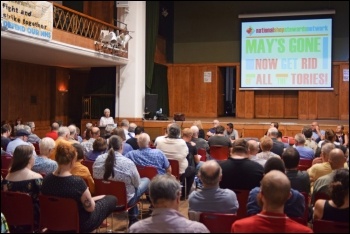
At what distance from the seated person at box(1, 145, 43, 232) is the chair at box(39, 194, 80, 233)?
304 millimetres

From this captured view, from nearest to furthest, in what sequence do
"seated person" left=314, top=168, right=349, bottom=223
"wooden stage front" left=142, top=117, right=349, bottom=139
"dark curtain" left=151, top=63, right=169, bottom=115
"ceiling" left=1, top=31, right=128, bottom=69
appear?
"seated person" left=314, top=168, right=349, bottom=223, "ceiling" left=1, top=31, right=128, bottom=69, "wooden stage front" left=142, top=117, right=349, bottom=139, "dark curtain" left=151, top=63, right=169, bottom=115

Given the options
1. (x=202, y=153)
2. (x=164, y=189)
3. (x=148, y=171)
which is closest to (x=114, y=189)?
(x=148, y=171)

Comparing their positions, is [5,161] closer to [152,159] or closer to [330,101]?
[152,159]

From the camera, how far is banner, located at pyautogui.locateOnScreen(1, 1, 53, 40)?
7582mm

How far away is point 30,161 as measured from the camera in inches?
147

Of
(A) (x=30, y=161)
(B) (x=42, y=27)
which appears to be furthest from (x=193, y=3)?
(A) (x=30, y=161)

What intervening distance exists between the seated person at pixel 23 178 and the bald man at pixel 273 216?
2.03 metres

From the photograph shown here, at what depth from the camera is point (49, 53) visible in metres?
10.1

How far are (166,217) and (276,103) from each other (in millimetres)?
13053

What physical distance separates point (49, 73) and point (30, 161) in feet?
33.4

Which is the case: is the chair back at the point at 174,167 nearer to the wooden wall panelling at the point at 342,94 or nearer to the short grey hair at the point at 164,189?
the short grey hair at the point at 164,189

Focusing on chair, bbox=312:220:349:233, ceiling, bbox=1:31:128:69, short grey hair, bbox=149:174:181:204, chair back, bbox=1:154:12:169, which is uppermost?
ceiling, bbox=1:31:128:69

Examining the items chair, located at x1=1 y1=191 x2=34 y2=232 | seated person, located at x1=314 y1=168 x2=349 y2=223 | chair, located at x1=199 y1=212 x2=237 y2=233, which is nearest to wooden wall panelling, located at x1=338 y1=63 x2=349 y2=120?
seated person, located at x1=314 y1=168 x2=349 y2=223

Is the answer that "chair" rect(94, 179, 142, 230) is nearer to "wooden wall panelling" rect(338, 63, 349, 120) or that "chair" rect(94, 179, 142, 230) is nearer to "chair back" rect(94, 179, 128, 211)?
"chair back" rect(94, 179, 128, 211)
